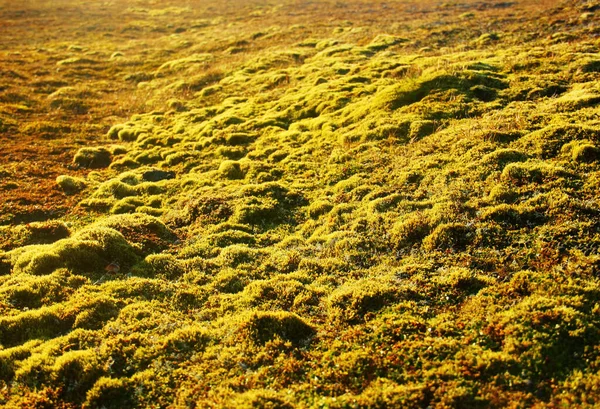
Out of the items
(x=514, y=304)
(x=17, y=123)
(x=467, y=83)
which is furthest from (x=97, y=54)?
(x=514, y=304)

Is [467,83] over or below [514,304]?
over

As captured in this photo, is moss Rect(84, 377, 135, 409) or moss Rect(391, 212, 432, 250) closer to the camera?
moss Rect(84, 377, 135, 409)

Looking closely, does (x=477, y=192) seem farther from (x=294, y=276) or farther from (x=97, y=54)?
(x=97, y=54)

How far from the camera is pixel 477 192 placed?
16.1 metres

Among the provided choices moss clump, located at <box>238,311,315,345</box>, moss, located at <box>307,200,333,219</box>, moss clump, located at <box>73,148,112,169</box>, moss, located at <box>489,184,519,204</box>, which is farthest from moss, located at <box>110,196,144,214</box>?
moss, located at <box>489,184,519,204</box>

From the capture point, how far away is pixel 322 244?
16031mm

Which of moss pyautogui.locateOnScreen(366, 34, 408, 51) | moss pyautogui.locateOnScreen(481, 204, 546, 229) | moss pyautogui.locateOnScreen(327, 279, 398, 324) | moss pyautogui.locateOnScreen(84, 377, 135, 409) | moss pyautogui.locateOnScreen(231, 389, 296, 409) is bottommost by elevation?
moss pyautogui.locateOnScreen(84, 377, 135, 409)

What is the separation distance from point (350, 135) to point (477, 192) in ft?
31.9

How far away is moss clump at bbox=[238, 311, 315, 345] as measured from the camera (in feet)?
36.4

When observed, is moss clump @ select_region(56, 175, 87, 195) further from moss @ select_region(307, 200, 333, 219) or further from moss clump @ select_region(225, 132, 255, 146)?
moss @ select_region(307, 200, 333, 219)

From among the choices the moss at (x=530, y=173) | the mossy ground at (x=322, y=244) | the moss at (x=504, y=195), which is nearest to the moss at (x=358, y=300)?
the mossy ground at (x=322, y=244)

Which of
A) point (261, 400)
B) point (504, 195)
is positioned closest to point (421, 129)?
point (504, 195)

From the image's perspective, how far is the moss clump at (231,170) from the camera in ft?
76.3

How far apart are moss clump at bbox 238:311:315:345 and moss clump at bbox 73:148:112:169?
832 inches
